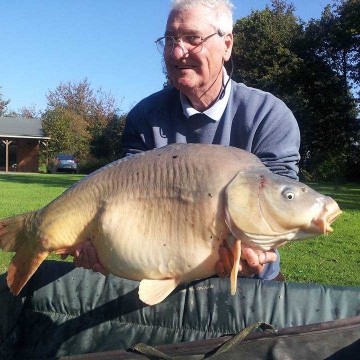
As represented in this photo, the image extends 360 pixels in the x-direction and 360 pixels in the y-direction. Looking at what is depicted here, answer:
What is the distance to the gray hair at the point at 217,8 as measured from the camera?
A: 1.92m

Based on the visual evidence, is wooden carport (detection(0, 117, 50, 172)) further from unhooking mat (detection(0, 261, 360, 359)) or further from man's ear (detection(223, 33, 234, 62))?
man's ear (detection(223, 33, 234, 62))

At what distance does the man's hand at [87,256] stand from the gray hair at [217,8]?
904 millimetres

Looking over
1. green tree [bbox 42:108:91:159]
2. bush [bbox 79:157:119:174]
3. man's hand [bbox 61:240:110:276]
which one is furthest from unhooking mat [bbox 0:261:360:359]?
green tree [bbox 42:108:91:159]

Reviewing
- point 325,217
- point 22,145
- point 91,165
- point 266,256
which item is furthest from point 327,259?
point 22,145

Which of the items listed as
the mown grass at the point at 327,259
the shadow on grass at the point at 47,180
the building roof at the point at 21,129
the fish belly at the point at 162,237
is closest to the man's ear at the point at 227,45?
the fish belly at the point at 162,237

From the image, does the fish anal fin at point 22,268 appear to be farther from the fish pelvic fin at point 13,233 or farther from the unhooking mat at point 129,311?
the unhooking mat at point 129,311

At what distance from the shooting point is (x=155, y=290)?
4.71 feet

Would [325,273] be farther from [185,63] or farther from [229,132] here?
[185,63]

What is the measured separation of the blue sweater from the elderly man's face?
0.16 m

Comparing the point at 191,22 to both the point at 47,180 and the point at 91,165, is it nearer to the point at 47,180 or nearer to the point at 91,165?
the point at 47,180

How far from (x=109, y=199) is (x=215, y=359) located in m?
0.63

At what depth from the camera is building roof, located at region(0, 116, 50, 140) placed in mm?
25906

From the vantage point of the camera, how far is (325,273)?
400 cm

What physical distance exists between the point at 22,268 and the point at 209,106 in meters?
0.89
